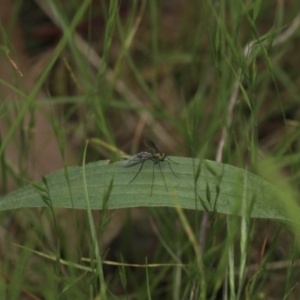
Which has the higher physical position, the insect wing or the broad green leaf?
the insect wing

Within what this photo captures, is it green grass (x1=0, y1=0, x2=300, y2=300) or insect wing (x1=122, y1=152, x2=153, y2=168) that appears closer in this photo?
green grass (x1=0, y1=0, x2=300, y2=300)

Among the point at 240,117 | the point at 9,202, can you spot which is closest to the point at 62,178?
the point at 9,202

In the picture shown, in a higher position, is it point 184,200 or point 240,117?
point 240,117

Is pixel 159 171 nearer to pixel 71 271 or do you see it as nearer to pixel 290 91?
pixel 71 271

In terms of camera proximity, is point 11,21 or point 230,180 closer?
point 230,180

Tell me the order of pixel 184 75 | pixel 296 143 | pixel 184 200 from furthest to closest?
pixel 184 75 < pixel 296 143 < pixel 184 200

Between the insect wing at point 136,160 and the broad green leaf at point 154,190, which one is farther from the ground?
the insect wing at point 136,160
